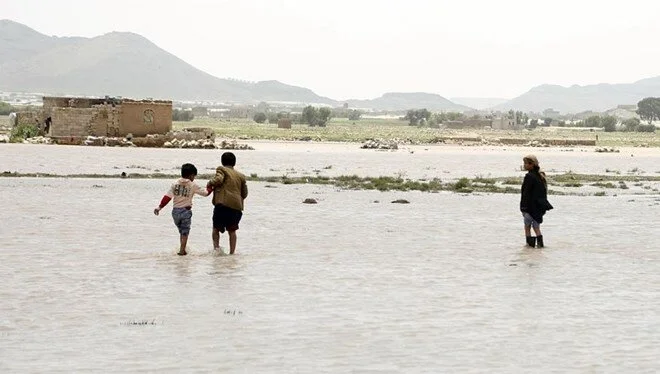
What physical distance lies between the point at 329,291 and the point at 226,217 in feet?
10.0

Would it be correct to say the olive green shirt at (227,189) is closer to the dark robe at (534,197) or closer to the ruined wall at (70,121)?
the dark robe at (534,197)

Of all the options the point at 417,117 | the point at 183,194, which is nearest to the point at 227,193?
the point at 183,194

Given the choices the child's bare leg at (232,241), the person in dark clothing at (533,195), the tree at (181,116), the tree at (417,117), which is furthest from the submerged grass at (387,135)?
the child's bare leg at (232,241)

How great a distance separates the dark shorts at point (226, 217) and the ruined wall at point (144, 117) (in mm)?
39067

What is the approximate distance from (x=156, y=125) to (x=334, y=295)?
44.6m

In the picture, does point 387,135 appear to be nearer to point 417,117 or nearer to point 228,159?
point 417,117

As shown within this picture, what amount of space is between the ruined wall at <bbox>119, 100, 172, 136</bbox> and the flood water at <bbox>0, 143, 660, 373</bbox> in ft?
93.9

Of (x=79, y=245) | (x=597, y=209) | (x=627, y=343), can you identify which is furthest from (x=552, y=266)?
(x=597, y=209)

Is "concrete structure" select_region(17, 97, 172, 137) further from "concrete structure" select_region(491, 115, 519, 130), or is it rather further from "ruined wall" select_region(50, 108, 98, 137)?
"concrete structure" select_region(491, 115, 519, 130)

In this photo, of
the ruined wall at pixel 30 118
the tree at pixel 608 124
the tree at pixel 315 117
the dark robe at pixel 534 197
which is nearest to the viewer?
the dark robe at pixel 534 197

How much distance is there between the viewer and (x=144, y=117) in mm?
54750

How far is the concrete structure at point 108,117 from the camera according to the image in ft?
176

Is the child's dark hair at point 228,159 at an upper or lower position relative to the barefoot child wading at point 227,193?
upper

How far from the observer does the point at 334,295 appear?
11742 mm
